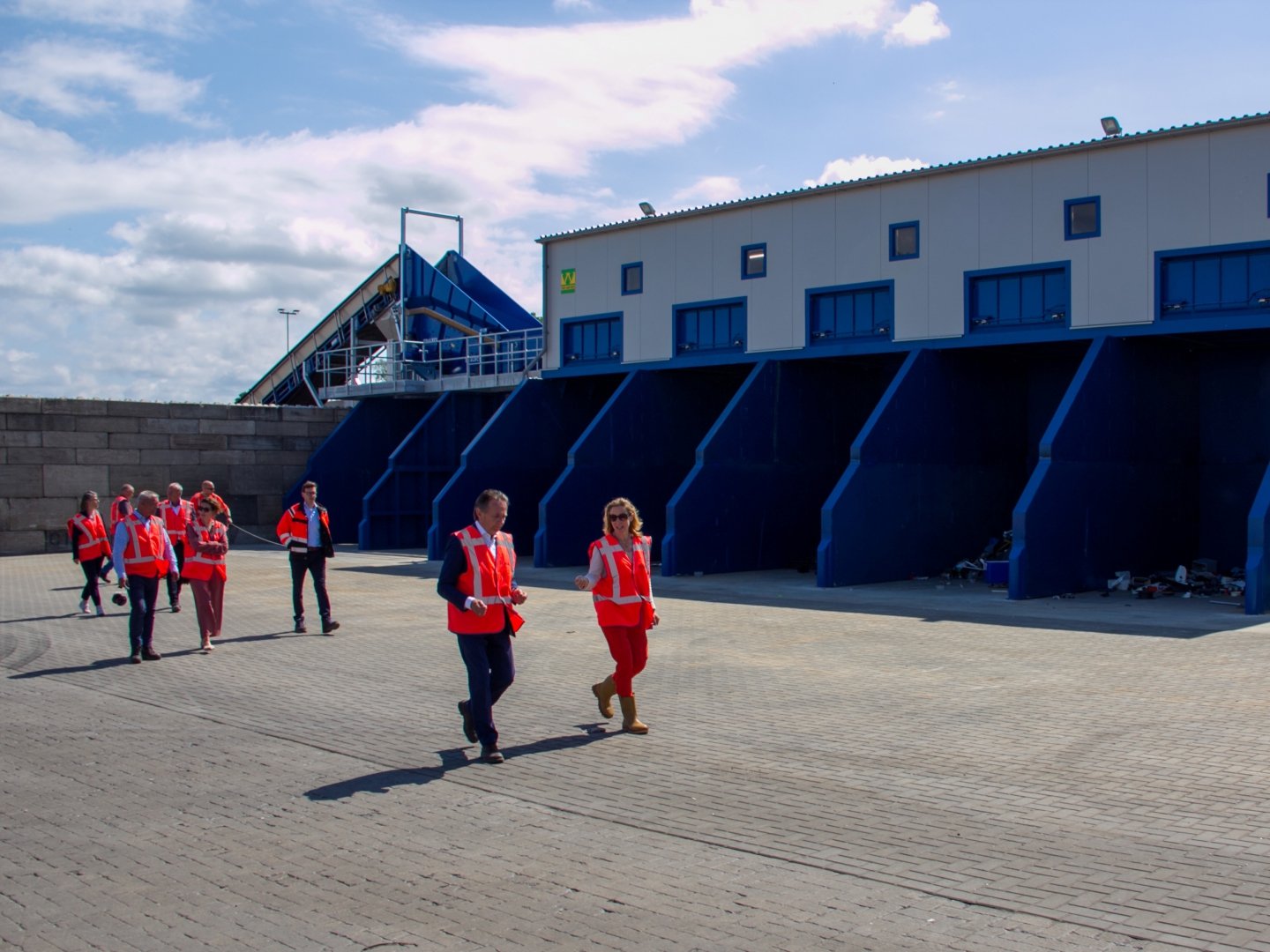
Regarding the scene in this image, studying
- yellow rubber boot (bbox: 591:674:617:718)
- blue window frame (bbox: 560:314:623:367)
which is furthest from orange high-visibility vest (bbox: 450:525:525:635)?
blue window frame (bbox: 560:314:623:367)

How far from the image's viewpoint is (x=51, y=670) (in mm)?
11992

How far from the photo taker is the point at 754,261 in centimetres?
2562

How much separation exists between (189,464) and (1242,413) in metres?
25.5

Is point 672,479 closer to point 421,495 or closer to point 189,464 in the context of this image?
point 421,495

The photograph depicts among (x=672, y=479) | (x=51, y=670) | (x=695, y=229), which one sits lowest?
(x=51, y=670)

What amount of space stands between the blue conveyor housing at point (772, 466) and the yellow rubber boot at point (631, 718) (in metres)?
14.1

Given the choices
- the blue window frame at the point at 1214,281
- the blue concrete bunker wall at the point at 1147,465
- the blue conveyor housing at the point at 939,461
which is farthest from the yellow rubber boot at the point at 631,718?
the blue window frame at the point at 1214,281

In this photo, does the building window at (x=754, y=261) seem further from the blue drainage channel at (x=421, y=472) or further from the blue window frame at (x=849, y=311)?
the blue drainage channel at (x=421, y=472)

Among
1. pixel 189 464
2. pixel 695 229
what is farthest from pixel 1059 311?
pixel 189 464

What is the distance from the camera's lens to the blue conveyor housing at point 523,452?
2797cm

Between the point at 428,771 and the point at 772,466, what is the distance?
58.1 ft

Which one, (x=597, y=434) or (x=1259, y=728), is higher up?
(x=597, y=434)

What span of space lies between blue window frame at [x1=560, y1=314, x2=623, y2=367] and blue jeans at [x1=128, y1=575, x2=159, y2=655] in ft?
55.4

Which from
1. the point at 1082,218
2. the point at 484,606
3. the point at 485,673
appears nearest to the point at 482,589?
the point at 484,606
